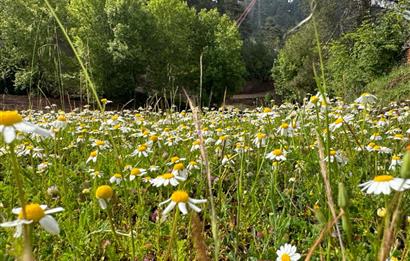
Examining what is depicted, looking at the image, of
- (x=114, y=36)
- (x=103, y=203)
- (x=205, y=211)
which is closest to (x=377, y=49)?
(x=114, y=36)

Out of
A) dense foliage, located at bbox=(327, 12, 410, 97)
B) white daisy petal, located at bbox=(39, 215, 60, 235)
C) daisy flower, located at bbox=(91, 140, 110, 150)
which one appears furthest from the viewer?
dense foliage, located at bbox=(327, 12, 410, 97)

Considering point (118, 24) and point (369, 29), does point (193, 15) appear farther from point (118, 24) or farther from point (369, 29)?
point (369, 29)

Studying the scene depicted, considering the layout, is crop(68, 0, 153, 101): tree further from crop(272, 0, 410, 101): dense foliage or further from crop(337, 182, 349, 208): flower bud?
crop(337, 182, 349, 208): flower bud

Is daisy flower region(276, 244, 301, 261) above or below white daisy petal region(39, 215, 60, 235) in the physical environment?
below

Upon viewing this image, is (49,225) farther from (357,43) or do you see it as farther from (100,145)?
(357,43)

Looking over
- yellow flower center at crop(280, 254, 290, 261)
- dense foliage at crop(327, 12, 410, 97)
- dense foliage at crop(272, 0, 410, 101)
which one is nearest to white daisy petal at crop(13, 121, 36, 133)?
yellow flower center at crop(280, 254, 290, 261)

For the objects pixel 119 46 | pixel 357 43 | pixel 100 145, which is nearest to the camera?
pixel 100 145

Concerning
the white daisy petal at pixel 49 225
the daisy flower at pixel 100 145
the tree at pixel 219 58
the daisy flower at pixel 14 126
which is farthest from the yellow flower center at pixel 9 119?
the tree at pixel 219 58

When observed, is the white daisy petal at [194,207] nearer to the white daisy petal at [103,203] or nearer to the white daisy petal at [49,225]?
the white daisy petal at [103,203]

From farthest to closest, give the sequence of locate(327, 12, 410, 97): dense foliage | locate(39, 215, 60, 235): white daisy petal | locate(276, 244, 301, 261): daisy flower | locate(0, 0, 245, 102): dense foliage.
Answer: locate(0, 0, 245, 102): dense foliage
locate(327, 12, 410, 97): dense foliage
locate(276, 244, 301, 261): daisy flower
locate(39, 215, 60, 235): white daisy petal

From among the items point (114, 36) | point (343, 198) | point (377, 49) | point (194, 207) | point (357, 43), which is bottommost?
point (194, 207)

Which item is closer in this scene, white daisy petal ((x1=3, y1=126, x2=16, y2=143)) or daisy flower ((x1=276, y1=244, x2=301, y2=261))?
white daisy petal ((x1=3, y1=126, x2=16, y2=143))

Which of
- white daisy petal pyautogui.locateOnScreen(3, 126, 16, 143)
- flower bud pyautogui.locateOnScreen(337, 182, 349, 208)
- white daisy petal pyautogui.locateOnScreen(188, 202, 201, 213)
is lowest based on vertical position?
white daisy petal pyautogui.locateOnScreen(188, 202, 201, 213)

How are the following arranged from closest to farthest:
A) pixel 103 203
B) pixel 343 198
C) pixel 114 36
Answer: pixel 343 198
pixel 103 203
pixel 114 36
